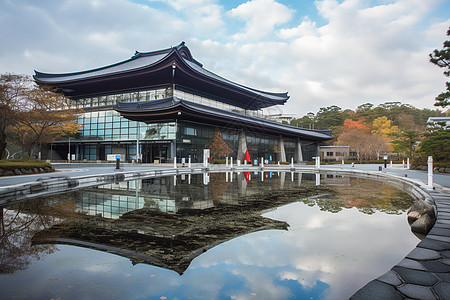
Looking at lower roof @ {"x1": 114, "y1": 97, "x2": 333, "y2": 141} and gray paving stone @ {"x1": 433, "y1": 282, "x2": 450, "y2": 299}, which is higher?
lower roof @ {"x1": 114, "y1": 97, "x2": 333, "y2": 141}

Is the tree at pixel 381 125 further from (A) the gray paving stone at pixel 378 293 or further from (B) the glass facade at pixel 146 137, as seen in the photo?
(A) the gray paving stone at pixel 378 293

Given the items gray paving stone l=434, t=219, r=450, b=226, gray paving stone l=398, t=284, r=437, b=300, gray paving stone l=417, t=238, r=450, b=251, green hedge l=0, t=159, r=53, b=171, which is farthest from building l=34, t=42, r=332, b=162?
gray paving stone l=398, t=284, r=437, b=300

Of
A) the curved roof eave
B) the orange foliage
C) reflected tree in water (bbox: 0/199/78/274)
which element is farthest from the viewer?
the orange foliage

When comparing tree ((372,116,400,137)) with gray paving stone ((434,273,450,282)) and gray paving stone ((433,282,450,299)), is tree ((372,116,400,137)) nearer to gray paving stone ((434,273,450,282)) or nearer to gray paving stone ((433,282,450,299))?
gray paving stone ((434,273,450,282))

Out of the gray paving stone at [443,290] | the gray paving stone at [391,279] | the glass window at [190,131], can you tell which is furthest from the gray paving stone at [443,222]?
the glass window at [190,131]

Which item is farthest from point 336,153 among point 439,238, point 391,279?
point 391,279

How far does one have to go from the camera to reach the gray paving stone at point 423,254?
3098 millimetres

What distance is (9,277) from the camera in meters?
2.74

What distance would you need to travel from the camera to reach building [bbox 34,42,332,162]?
3366 centimetres

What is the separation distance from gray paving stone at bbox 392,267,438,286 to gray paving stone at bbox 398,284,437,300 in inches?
4.2

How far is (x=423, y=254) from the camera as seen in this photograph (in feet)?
10.5

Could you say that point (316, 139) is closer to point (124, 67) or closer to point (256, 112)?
point (256, 112)

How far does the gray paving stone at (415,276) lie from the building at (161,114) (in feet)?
90.7

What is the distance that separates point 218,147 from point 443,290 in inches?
1366
